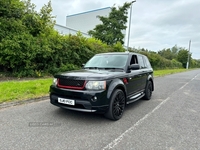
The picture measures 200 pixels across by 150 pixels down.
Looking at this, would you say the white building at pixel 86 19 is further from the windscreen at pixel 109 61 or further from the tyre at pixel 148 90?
the windscreen at pixel 109 61

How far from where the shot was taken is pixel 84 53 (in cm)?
1161

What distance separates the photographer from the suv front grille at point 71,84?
3523 mm

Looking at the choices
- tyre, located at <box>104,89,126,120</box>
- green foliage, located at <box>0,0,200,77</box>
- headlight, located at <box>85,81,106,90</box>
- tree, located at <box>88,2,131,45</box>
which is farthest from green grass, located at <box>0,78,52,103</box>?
tree, located at <box>88,2,131,45</box>

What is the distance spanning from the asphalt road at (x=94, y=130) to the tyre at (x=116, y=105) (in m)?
0.16

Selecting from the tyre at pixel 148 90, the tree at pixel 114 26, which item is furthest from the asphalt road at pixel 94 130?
the tree at pixel 114 26

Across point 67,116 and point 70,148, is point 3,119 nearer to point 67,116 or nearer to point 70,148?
point 67,116

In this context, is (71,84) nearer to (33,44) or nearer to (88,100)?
(88,100)

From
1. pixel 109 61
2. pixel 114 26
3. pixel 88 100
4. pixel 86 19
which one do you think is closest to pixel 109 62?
pixel 109 61

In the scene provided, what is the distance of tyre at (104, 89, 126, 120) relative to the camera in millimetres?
3671

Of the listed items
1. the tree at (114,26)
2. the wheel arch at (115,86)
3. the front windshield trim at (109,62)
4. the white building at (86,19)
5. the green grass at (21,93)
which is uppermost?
the white building at (86,19)

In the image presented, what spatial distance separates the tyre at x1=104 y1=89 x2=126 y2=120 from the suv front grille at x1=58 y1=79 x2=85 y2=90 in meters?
0.80

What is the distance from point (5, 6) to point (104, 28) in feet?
48.5

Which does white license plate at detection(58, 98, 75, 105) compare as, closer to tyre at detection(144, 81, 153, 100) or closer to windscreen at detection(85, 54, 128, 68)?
windscreen at detection(85, 54, 128, 68)

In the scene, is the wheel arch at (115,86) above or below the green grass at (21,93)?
above
